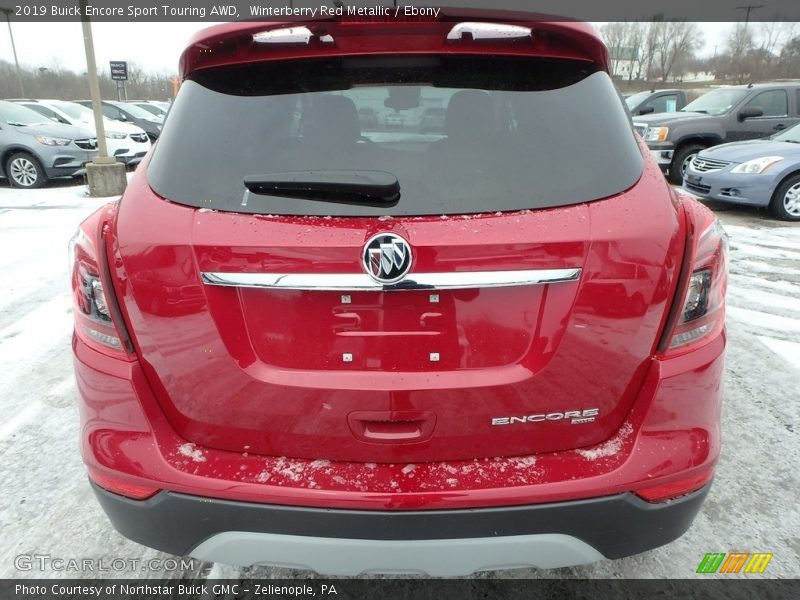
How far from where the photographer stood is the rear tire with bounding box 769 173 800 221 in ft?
25.7

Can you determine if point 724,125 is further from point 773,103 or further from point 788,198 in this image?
point 788,198

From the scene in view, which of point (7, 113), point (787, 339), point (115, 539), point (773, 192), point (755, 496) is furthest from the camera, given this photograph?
point (7, 113)

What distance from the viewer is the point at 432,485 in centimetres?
139

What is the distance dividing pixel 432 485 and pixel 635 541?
0.58m

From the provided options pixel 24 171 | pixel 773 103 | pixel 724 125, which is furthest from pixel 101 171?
pixel 773 103

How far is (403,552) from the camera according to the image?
1.40m

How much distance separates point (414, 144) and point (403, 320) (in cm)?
56

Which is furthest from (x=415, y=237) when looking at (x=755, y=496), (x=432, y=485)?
(x=755, y=496)

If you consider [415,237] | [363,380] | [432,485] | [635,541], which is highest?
[415,237]

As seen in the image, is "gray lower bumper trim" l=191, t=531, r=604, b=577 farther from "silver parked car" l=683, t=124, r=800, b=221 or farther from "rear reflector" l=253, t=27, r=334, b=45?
"silver parked car" l=683, t=124, r=800, b=221

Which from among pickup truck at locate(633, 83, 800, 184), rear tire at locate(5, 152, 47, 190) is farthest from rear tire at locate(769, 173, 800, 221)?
rear tire at locate(5, 152, 47, 190)

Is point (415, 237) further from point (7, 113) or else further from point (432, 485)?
point (7, 113)

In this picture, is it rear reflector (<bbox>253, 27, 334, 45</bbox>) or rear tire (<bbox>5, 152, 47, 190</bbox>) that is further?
rear tire (<bbox>5, 152, 47, 190</bbox>)

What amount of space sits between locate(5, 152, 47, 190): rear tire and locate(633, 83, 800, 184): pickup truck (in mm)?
12195
